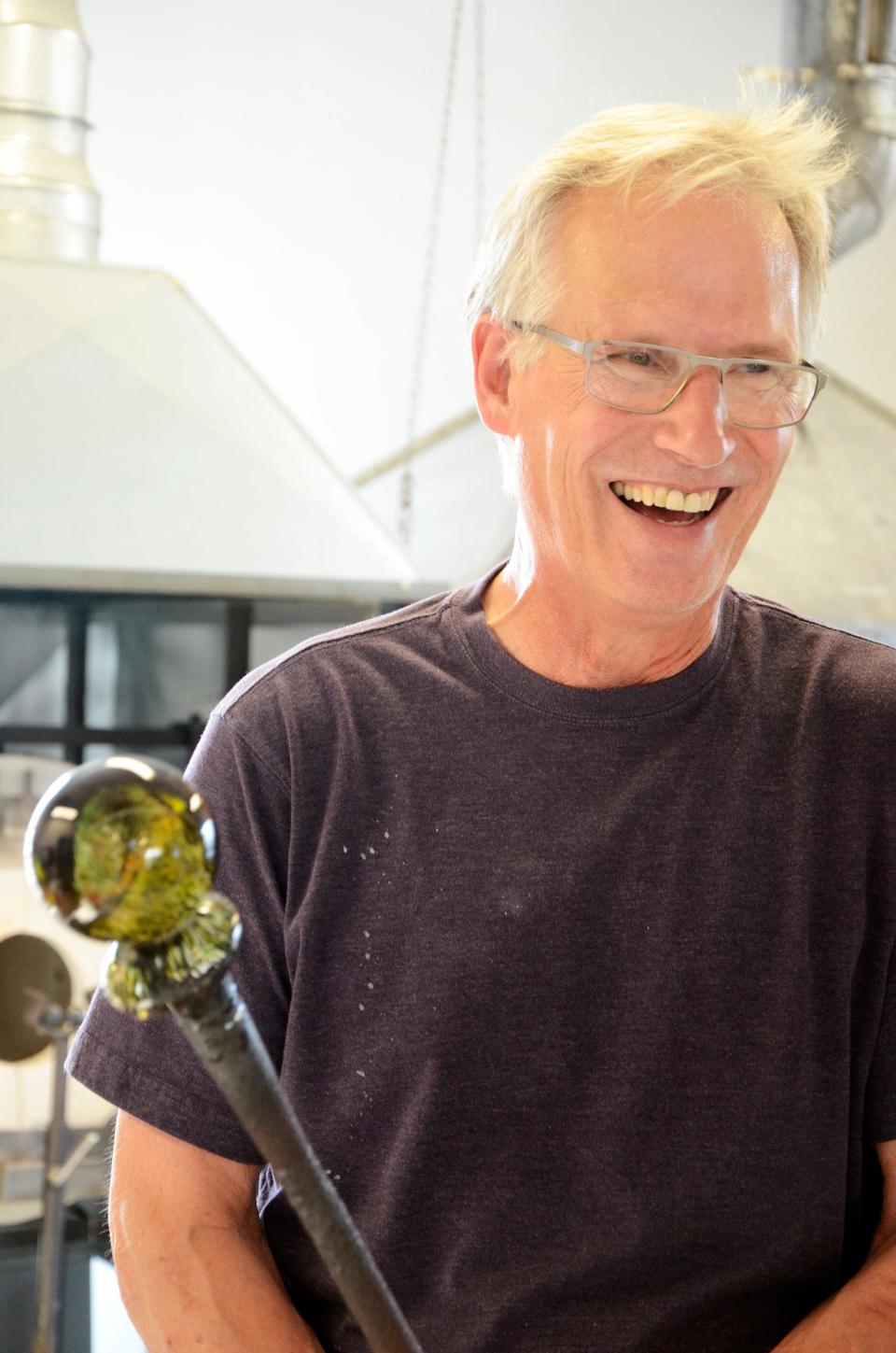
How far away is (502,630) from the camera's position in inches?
37.0

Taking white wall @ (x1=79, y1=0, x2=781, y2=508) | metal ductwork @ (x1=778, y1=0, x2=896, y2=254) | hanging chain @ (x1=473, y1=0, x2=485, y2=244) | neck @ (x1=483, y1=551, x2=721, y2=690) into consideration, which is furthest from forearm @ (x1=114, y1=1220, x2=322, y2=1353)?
hanging chain @ (x1=473, y1=0, x2=485, y2=244)

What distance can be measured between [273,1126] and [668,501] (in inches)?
24.6

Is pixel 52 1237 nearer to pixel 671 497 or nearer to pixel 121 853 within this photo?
pixel 671 497

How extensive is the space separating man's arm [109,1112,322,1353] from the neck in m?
0.34

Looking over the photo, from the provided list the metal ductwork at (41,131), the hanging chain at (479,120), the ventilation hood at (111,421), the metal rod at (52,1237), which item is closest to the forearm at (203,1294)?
the metal rod at (52,1237)

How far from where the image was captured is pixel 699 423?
2.75ft

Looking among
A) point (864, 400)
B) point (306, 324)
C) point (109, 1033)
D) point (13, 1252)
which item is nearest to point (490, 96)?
point (306, 324)

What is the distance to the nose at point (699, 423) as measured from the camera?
2.75 feet

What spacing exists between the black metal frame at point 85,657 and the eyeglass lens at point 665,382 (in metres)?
1.43

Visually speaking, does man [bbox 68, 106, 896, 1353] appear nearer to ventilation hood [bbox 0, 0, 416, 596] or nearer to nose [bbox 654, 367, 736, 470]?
nose [bbox 654, 367, 736, 470]

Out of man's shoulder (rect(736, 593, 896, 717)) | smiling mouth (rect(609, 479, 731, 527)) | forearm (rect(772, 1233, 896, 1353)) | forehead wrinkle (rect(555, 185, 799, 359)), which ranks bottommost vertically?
forearm (rect(772, 1233, 896, 1353))

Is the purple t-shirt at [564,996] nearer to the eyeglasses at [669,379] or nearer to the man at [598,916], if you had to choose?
the man at [598,916]

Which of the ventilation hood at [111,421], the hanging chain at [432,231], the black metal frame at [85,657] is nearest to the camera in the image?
the ventilation hood at [111,421]

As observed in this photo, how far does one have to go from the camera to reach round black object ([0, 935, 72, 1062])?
1955 millimetres
